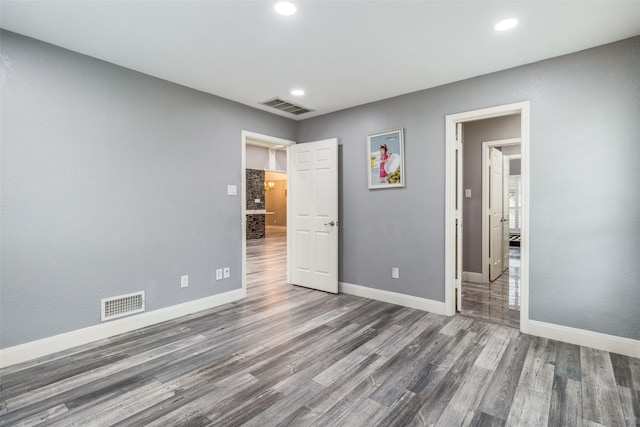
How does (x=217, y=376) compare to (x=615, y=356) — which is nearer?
(x=217, y=376)

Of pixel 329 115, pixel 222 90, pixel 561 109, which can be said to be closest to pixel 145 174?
pixel 222 90

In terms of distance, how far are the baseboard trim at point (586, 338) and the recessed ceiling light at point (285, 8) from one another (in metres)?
3.41

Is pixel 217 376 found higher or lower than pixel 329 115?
lower

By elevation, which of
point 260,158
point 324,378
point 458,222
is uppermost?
point 260,158

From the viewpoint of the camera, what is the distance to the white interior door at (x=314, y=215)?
14.5 ft

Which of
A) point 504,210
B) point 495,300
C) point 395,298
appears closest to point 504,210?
point 504,210

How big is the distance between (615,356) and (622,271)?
2.29 feet

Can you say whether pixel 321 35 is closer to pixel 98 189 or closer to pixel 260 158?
pixel 98 189

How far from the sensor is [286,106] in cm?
427

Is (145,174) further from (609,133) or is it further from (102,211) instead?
(609,133)

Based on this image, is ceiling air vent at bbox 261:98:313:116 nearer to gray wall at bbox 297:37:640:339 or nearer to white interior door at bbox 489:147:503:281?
gray wall at bbox 297:37:640:339

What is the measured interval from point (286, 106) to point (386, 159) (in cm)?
153

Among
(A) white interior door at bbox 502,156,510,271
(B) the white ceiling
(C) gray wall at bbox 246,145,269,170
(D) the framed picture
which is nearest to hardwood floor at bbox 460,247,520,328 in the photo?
(A) white interior door at bbox 502,156,510,271

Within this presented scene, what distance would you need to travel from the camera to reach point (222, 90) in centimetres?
368
